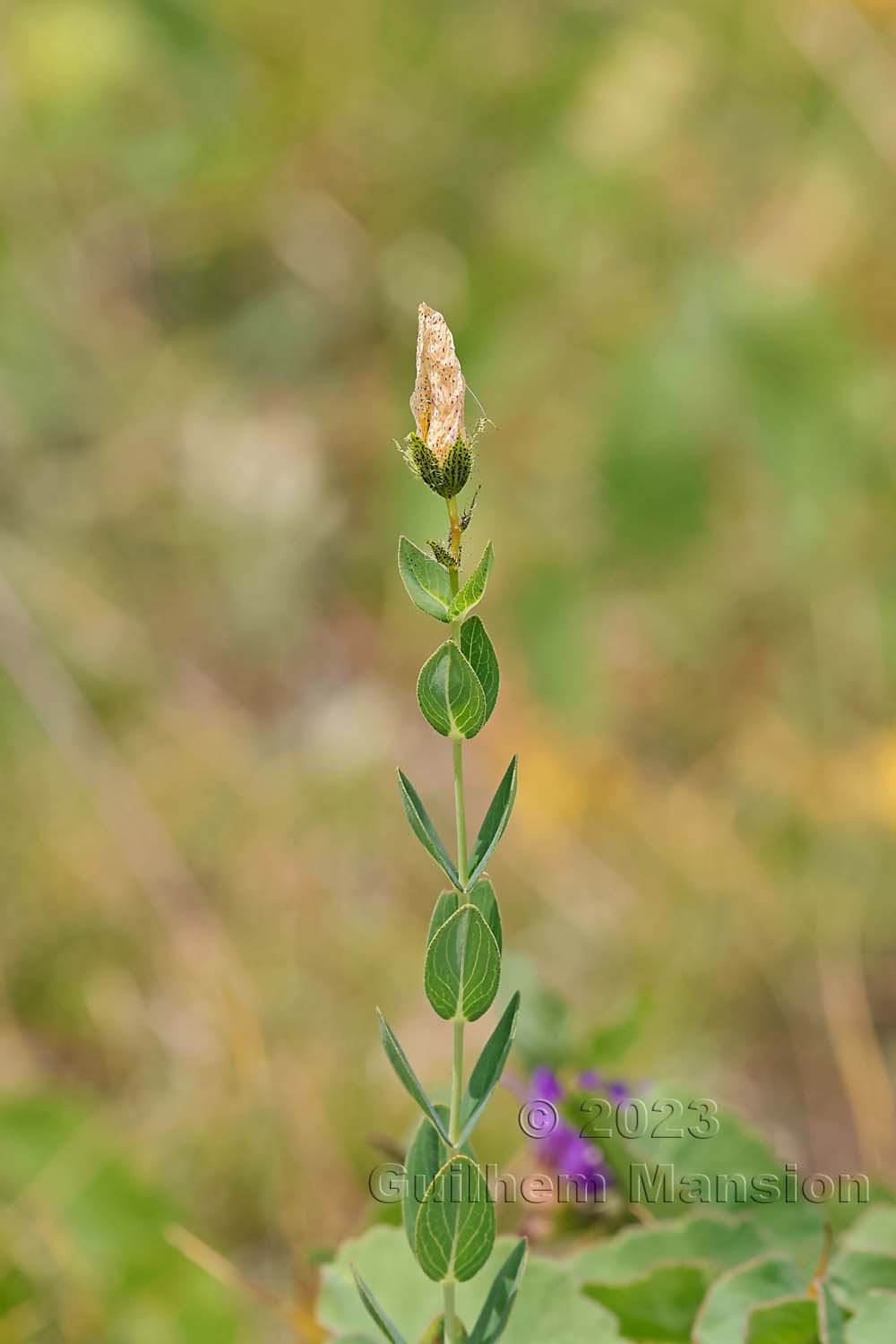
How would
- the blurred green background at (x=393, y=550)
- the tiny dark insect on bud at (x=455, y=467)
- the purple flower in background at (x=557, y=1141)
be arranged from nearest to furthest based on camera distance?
the tiny dark insect on bud at (x=455, y=467) < the purple flower in background at (x=557, y=1141) < the blurred green background at (x=393, y=550)

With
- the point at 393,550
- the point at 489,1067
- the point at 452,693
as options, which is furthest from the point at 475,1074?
the point at 393,550

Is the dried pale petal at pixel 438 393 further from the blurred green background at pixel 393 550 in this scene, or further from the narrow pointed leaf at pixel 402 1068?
the blurred green background at pixel 393 550

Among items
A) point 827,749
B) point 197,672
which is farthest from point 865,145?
point 197,672

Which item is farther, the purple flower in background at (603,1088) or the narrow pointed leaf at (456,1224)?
the purple flower in background at (603,1088)

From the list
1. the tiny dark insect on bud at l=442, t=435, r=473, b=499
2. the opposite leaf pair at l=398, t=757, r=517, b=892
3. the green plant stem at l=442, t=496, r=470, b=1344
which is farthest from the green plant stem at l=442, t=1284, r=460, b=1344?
the tiny dark insect on bud at l=442, t=435, r=473, b=499

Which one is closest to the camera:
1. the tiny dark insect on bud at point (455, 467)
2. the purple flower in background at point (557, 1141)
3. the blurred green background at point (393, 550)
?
the tiny dark insect on bud at point (455, 467)

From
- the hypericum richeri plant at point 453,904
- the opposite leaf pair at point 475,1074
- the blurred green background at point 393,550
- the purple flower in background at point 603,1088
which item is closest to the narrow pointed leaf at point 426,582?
the hypericum richeri plant at point 453,904

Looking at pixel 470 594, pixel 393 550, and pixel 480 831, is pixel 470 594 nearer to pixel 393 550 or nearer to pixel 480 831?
pixel 480 831

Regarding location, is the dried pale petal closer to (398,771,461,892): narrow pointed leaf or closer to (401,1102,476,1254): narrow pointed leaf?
(398,771,461,892): narrow pointed leaf

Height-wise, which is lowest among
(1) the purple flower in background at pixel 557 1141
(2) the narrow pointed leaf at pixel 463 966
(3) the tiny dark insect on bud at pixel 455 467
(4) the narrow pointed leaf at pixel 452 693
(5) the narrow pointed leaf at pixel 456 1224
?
(1) the purple flower in background at pixel 557 1141
